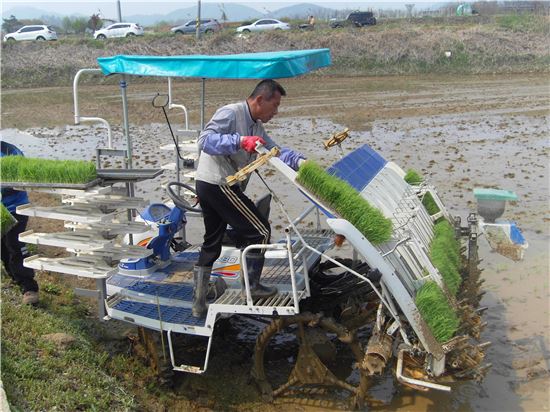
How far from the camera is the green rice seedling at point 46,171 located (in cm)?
476

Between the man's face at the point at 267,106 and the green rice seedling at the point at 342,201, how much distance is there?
1.73 feet

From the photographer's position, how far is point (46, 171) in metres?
4.80

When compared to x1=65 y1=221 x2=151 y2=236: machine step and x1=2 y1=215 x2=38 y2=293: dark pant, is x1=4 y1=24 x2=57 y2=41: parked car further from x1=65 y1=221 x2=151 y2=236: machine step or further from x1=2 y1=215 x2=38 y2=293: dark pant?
x1=65 y1=221 x2=151 y2=236: machine step

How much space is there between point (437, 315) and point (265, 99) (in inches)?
77.0

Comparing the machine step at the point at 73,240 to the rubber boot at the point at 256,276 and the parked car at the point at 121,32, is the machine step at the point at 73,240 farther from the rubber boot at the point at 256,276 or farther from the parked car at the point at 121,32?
the parked car at the point at 121,32

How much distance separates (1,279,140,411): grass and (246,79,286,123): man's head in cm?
231

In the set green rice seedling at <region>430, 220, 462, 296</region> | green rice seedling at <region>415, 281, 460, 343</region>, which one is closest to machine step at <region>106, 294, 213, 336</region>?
green rice seedling at <region>415, 281, 460, 343</region>

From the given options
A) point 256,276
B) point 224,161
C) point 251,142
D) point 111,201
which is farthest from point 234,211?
point 111,201

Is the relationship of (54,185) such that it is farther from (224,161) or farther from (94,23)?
(94,23)

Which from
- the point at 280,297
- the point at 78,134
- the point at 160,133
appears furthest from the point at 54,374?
the point at 78,134

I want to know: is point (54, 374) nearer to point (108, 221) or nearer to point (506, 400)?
point (108, 221)

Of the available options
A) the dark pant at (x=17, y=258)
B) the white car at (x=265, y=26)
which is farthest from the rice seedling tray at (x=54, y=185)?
the white car at (x=265, y=26)

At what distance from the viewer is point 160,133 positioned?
1584cm

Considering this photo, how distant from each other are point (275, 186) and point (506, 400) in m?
6.31
